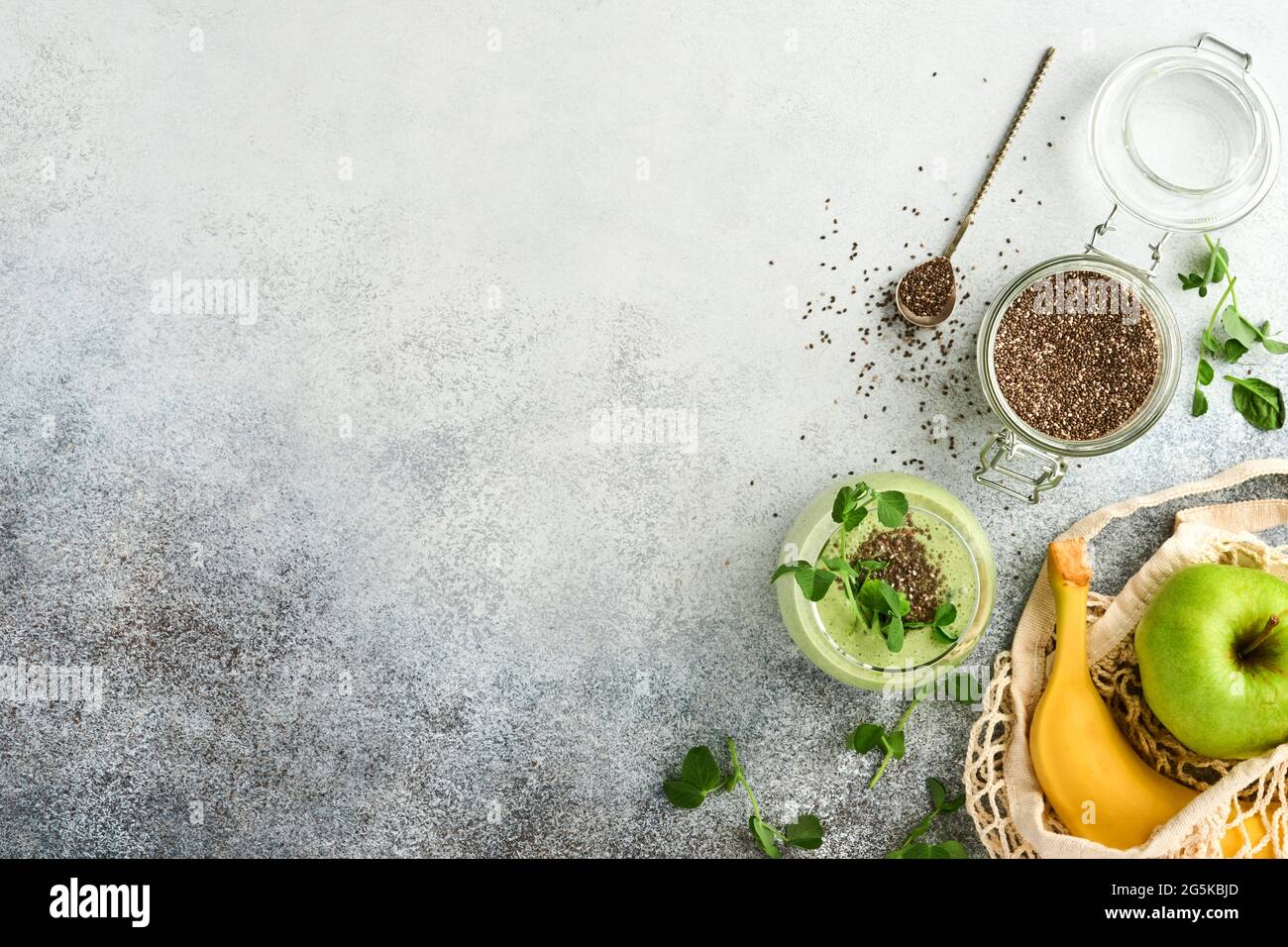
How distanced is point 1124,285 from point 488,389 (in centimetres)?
105

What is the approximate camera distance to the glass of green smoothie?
4.86 ft

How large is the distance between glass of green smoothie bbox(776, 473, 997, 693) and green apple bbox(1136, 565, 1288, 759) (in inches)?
10.8

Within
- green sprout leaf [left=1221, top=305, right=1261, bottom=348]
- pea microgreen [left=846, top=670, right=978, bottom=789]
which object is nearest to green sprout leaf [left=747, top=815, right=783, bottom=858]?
pea microgreen [left=846, top=670, right=978, bottom=789]

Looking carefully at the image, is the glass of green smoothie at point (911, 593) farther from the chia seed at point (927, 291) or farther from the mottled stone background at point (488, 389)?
the chia seed at point (927, 291)

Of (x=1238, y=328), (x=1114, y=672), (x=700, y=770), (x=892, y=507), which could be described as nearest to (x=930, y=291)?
(x=892, y=507)

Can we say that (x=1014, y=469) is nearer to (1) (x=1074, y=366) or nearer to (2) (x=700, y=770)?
(1) (x=1074, y=366)

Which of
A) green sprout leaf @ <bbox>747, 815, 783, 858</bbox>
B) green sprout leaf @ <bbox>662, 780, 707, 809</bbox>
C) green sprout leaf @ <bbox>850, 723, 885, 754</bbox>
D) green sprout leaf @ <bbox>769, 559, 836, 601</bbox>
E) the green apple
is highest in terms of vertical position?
green sprout leaf @ <bbox>769, 559, 836, 601</bbox>

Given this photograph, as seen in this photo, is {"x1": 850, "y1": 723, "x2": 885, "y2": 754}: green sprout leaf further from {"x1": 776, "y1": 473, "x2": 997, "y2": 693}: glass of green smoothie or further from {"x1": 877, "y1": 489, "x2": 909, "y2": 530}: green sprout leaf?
{"x1": 877, "y1": 489, "x2": 909, "y2": 530}: green sprout leaf

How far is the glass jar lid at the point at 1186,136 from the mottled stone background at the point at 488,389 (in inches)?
2.2

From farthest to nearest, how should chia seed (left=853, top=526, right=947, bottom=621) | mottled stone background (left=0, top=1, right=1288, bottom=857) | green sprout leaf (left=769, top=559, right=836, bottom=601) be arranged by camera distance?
1. mottled stone background (left=0, top=1, right=1288, bottom=857)
2. chia seed (left=853, top=526, right=947, bottom=621)
3. green sprout leaf (left=769, top=559, right=836, bottom=601)

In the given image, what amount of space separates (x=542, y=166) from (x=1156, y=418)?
3.54 feet

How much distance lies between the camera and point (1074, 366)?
158cm
